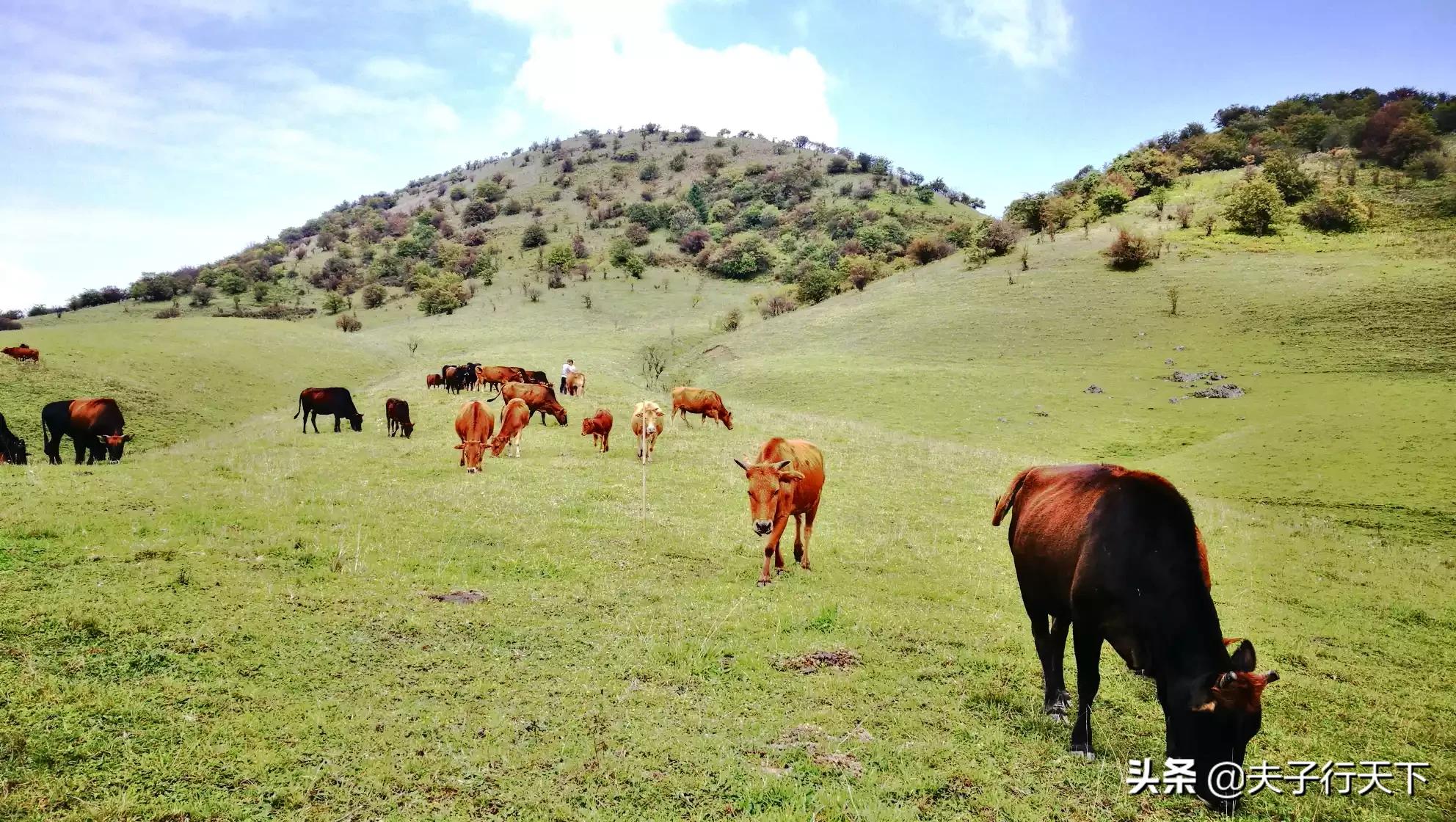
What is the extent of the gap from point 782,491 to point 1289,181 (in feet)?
256

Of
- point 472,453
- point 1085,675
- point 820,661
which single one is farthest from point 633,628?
point 472,453

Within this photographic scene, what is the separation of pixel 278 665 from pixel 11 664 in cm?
209

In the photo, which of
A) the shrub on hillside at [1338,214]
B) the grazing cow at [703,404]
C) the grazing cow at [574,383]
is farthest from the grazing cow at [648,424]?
the shrub on hillside at [1338,214]

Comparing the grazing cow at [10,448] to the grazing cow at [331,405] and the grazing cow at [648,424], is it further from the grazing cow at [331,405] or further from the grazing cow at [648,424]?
the grazing cow at [648,424]

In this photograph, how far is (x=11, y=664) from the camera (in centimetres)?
623

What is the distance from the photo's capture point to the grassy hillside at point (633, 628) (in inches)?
229

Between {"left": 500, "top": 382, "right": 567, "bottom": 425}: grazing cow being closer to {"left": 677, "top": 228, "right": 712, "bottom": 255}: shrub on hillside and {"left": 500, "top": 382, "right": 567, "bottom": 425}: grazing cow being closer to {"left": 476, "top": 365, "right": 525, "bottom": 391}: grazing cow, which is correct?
{"left": 476, "top": 365, "right": 525, "bottom": 391}: grazing cow

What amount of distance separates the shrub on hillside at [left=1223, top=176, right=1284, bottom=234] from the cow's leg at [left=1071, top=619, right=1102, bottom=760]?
72.7m

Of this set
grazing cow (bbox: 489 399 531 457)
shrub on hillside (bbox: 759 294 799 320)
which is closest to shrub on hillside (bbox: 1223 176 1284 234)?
shrub on hillside (bbox: 759 294 799 320)

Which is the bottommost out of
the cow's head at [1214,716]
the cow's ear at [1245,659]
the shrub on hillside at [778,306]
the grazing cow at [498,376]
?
the cow's head at [1214,716]

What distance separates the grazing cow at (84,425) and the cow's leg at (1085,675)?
977 inches

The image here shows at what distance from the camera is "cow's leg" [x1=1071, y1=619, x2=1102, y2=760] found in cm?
621

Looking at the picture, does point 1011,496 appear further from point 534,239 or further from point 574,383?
point 534,239

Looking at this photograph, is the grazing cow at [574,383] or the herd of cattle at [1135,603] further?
the grazing cow at [574,383]
